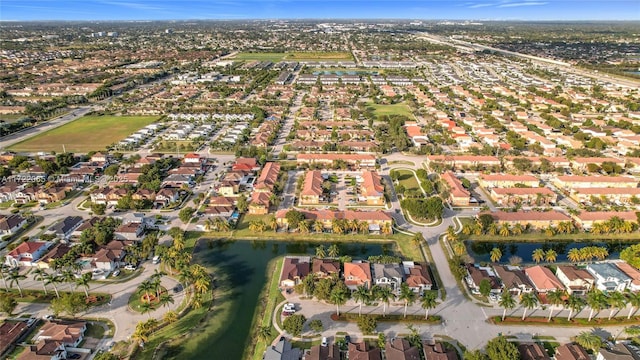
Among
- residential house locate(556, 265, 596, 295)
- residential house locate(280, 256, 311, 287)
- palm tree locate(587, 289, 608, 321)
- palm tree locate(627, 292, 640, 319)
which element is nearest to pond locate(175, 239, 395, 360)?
residential house locate(280, 256, 311, 287)

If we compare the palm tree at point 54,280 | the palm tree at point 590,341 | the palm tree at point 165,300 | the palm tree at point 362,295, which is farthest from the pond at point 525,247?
the palm tree at point 54,280

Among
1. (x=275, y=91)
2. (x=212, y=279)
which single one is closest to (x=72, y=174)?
(x=212, y=279)

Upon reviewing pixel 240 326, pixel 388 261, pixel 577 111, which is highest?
pixel 577 111

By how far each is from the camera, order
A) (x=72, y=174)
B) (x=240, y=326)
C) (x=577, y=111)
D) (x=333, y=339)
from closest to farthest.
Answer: (x=333, y=339) → (x=240, y=326) → (x=72, y=174) → (x=577, y=111)

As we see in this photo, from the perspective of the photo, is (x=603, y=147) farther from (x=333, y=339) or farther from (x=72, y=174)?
(x=72, y=174)

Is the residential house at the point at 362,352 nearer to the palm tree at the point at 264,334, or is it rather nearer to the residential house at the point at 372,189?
the palm tree at the point at 264,334

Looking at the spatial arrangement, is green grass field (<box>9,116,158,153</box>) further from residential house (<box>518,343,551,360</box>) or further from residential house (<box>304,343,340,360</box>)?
residential house (<box>518,343,551,360</box>)

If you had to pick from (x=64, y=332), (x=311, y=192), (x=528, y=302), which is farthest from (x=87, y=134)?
(x=528, y=302)
